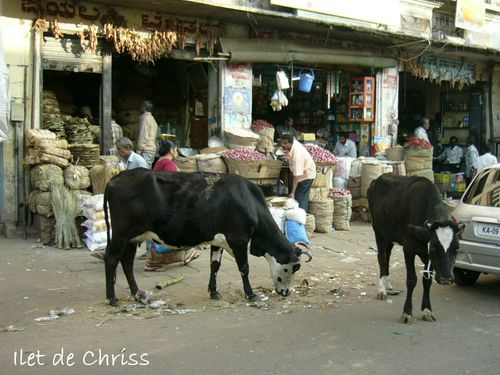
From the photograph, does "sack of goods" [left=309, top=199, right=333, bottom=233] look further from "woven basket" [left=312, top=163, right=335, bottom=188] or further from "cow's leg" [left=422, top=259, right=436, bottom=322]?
"cow's leg" [left=422, top=259, right=436, bottom=322]

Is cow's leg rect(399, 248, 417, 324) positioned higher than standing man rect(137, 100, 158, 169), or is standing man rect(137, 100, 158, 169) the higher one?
standing man rect(137, 100, 158, 169)

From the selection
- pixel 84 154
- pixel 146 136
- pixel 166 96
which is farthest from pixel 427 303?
pixel 166 96

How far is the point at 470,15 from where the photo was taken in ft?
54.2

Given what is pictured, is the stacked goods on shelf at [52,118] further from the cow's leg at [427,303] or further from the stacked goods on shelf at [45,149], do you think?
the cow's leg at [427,303]

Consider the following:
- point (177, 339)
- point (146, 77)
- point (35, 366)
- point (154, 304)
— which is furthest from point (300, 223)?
point (146, 77)

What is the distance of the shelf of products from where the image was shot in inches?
Answer: 601

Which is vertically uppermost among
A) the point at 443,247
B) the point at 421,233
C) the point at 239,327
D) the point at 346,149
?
the point at 346,149

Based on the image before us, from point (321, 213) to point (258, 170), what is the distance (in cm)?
163

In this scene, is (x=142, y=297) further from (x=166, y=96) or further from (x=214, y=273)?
(x=166, y=96)

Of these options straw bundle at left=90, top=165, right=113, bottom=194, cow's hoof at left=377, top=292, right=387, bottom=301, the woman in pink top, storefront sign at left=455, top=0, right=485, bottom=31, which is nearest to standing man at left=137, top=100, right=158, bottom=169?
straw bundle at left=90, top=165, right=113, bottom=194

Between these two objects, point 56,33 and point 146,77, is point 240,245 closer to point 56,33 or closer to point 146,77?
point 56,33

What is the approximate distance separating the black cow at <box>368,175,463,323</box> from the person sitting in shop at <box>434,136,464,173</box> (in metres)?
11.8

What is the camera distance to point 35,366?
4848mm

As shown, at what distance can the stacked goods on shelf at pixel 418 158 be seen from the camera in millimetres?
14523
